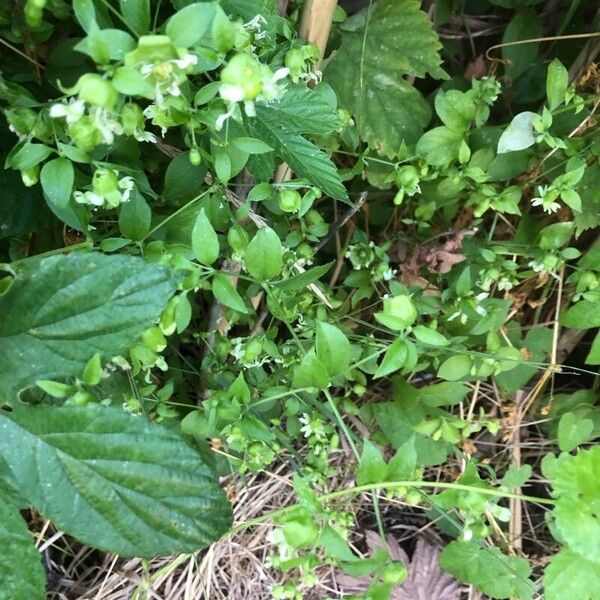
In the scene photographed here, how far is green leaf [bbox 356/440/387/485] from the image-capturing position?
63cm

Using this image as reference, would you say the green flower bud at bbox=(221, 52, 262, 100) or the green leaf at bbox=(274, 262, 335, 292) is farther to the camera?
the green leaf at bbox=(274, 262, 335, 292)

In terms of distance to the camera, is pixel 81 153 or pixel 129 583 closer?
pixel 81 153

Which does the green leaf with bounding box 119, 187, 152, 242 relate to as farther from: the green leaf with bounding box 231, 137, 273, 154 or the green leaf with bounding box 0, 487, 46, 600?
the green leaf with bounding box 0, 487, 46, 600

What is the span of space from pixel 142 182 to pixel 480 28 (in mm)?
656

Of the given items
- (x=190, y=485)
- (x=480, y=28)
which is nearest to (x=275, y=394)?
(x=190, y=485)

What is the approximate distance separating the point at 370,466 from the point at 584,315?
407 mm

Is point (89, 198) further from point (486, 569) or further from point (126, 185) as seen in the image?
point (486, 569)

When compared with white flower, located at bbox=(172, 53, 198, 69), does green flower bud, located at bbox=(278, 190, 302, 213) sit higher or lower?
lower

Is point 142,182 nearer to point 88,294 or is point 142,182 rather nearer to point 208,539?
point 88,294

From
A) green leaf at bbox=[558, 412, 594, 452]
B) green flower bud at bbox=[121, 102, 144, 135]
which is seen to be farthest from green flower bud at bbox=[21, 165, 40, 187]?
green leaf at bbox=[558, 412, 594, 452]

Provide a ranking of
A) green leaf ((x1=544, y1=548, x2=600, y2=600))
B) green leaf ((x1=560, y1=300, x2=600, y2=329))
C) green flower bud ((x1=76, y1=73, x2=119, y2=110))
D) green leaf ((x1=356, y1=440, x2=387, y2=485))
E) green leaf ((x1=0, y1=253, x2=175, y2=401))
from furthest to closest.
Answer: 1. green leaf ((x1=560, y1=300, x2=600, y2=329))
2. green leaf ((x1=544, y1=548, x2=600, y2=600))
3. green leaf ((x1=356, y1=440, x2=387, y2=485))
4. green leaf ((x1=0, y1=253, x2=175, y2=401))
5. green flower bud ((x1=76, y1=73, x2=119, y2=110))

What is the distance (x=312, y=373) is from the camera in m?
0.62

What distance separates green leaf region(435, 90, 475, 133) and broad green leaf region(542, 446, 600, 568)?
16.3 inches

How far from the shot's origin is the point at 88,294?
526 mm
